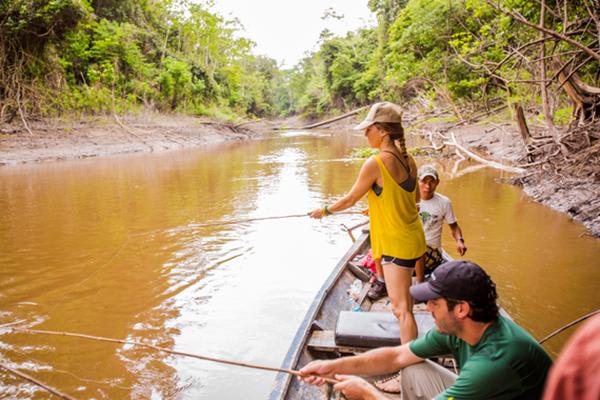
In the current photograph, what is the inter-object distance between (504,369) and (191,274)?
5.07 m

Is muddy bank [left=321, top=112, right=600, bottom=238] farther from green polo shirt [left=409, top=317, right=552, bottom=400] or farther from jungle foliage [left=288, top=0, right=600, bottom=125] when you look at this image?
green polo shirt [left=409, top=317, right=552, bottom=400]

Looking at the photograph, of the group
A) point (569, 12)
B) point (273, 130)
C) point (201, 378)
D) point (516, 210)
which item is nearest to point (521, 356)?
point (201, 378)

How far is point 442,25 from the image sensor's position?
18.7m

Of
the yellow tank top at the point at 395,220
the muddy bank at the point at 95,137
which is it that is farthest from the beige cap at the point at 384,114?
the muddy bank at the point at 95,137

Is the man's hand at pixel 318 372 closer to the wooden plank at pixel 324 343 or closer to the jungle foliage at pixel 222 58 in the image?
the wooden plank at pixel 324 343

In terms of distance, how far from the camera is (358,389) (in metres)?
2.04

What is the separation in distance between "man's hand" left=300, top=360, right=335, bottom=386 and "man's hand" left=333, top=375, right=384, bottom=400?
13 cm

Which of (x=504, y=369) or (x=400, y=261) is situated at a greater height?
(x=400, y=261)

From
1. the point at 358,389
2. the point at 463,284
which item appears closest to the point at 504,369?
the point at 463,284

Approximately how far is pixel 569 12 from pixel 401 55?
14956 millimetres

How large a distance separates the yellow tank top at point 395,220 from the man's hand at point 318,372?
0.94 meters

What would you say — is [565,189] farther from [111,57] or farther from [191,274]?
[111,57]

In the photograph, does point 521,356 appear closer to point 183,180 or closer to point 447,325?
point 447,325

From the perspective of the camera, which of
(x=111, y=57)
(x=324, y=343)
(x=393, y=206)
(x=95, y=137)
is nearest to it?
(x=393, y=206)
